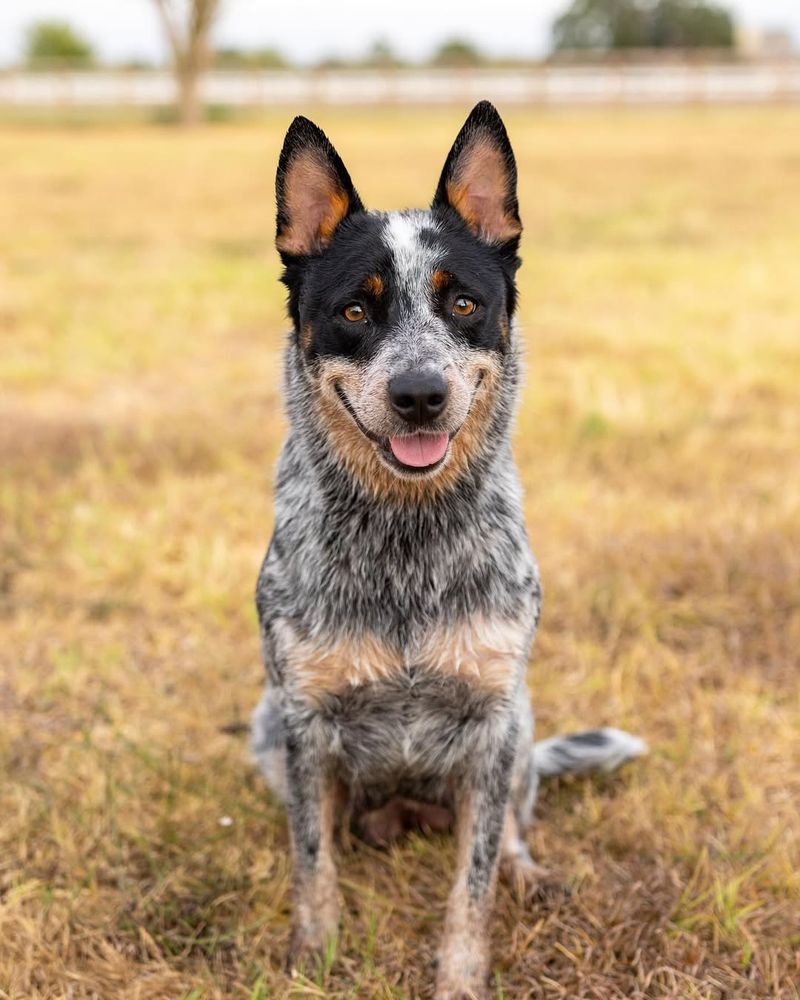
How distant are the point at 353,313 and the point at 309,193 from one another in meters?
0.35

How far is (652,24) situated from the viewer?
58.8 metres

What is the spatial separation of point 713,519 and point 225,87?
32.5 meters

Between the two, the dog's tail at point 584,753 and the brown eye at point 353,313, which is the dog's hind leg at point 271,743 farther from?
the brown eye at point 353,313

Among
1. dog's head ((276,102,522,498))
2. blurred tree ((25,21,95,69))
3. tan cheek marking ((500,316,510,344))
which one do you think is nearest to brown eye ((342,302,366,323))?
dog's head ((276,102,522,498))

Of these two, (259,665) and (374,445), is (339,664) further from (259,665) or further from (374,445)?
(259,665)

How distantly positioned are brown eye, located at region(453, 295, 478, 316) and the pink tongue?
12.4 inches

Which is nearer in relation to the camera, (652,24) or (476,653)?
(476,653)

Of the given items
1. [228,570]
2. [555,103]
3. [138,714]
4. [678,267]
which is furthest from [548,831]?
[555,103]

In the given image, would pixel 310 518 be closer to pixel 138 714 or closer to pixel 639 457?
pixel 138 714

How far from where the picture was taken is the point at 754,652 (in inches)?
163

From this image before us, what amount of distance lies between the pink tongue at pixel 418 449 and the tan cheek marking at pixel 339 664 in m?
0.44

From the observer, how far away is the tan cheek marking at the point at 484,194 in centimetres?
275

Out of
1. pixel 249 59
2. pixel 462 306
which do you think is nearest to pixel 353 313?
pixel 462 306

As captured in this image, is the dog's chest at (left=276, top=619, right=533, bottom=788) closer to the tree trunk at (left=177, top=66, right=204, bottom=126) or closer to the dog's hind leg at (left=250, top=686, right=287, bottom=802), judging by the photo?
the dog's hind leg at (left=250, top=686, right=287, bottom=802)
